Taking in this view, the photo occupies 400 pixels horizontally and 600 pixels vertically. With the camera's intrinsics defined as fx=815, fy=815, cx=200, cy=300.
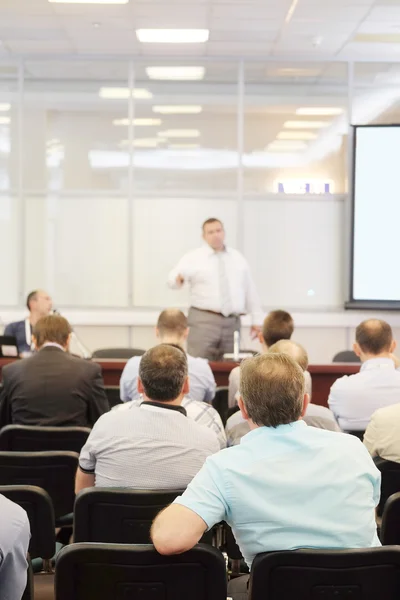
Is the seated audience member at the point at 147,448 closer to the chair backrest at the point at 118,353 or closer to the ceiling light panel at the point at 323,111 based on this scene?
the chair backrest at the point at 118,353

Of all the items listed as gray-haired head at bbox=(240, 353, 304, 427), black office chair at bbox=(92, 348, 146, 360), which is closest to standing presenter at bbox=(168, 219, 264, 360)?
black office chair at bbox=(92, 348, 146, 360)

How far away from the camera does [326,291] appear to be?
934cm

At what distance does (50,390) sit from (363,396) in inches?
63.5

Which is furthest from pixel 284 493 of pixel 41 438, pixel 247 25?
pixel 247 25

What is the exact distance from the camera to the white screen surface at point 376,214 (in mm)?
8891

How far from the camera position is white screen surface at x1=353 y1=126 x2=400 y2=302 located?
8891mm

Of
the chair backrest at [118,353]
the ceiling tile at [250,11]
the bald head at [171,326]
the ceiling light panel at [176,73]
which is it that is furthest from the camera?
the ceiling light panel at [176,73]

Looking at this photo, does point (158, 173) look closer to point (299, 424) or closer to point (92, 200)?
point (92, 200)

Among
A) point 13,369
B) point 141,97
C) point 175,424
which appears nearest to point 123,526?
point 175,424

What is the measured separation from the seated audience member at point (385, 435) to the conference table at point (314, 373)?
7.84ft

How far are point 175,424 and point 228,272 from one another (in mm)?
5009

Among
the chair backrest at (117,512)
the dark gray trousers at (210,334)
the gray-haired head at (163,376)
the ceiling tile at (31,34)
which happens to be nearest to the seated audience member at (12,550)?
the chair backrest at (117,512)

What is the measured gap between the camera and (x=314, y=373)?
5836 mm

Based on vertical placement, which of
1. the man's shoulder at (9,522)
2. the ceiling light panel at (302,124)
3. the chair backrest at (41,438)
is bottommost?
the chair backrest at (41,438)
